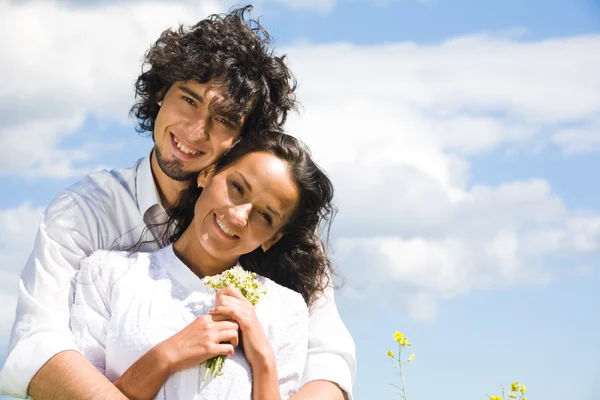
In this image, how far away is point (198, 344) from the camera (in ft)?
12.9

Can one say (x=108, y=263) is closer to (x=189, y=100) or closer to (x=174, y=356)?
(x=174, y=356)

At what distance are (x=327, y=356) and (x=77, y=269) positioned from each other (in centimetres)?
136

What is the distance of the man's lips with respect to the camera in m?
4.71

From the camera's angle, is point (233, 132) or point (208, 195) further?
point (233, 132)

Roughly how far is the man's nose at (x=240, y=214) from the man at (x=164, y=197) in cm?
53

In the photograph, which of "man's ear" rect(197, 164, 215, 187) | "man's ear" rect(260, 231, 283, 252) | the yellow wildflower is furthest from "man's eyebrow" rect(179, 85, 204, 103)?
the yellow wildflower

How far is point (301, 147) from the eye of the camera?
4.63 meters

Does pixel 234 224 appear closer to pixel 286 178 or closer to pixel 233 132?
pixel 286 178

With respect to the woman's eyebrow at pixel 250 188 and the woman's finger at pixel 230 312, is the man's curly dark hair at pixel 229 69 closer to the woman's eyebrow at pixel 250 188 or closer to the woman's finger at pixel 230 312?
the woman's eyebrow at pixel 250 188

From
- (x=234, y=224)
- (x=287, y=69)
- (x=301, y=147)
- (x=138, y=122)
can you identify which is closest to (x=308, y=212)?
(x=301, y=147)

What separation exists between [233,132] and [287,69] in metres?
0.73

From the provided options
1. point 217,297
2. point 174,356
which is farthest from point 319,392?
point 174,356

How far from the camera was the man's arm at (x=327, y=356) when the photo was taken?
14.9 ft

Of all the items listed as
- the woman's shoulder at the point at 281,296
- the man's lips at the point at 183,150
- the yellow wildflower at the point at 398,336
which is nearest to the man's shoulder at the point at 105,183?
the man's lips at the point at 183,150
